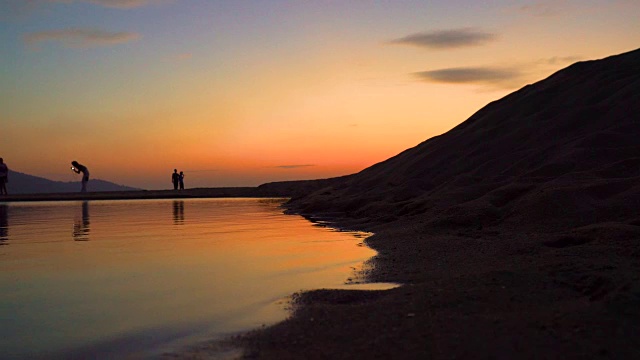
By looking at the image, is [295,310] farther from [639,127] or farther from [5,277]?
[639,127]

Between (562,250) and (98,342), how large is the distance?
4.82 meters

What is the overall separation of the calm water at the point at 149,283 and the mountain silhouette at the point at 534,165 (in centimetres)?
275

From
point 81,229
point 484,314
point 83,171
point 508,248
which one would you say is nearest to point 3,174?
point 83,171

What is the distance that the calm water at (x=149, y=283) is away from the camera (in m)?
4.41

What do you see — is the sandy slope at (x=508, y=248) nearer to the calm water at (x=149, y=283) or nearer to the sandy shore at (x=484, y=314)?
the sandy shore at (x=484, y=314)

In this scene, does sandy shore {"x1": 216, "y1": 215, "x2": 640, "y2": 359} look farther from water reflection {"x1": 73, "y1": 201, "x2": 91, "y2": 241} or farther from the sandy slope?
water reflection {"x1": 73, "y1": 201, "x2": 91, "y2": 241}

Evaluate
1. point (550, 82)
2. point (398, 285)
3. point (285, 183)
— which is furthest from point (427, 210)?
point (285, 183)

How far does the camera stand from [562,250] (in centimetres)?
646

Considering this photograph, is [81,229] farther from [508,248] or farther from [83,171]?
[83,171]

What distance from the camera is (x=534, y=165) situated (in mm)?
14102

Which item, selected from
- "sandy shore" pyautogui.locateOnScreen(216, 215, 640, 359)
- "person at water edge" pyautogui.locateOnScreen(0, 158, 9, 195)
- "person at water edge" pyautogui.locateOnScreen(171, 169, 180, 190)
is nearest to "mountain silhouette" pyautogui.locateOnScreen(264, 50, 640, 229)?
"sandy shore" pyautogui.locateOnScreen(216, 215, 640, 359)

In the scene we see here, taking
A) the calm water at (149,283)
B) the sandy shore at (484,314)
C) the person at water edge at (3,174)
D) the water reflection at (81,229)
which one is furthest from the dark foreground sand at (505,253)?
the person at water edge at (3,174)

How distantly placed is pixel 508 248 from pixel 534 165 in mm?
7474

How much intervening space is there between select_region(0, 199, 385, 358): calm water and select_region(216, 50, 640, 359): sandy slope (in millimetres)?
552
